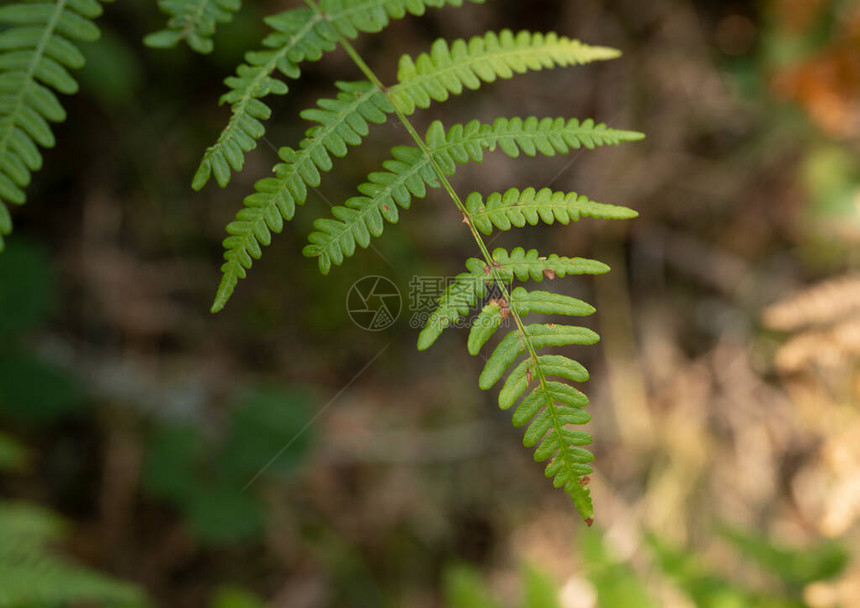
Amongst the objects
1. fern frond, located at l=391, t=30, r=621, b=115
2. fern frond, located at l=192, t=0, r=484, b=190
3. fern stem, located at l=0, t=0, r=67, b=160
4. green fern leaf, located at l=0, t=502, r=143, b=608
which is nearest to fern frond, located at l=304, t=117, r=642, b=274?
fern frond, located at l=391, t=30, r=621, b=115

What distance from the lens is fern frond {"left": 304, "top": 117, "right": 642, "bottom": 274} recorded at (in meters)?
1.16

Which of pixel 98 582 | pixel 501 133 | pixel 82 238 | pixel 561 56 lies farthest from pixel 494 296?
pixel 82 238

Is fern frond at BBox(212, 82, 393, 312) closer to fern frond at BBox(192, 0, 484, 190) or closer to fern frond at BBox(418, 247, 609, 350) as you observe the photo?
fern frond at BBox(192, 0, 484, 190)

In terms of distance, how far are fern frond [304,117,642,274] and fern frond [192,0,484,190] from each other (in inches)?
9.0

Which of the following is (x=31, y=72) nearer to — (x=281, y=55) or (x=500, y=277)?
(x=281, y=55)

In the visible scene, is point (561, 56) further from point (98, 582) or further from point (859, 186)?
point (859, 186)

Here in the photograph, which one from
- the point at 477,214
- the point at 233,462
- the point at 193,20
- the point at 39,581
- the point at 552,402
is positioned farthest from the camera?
the point at 233,462

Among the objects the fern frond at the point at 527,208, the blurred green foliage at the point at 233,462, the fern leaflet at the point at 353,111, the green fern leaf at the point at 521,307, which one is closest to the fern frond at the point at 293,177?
the fern leaflet at the point at 353,111

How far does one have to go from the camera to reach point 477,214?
1205 millimetres

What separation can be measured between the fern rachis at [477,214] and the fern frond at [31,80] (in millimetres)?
328

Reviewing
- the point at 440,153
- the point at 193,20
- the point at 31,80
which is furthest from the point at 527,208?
the point at 31,80

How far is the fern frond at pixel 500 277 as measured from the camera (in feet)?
3.60

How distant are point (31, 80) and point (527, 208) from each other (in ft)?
3.22

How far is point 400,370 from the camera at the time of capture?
312cm
